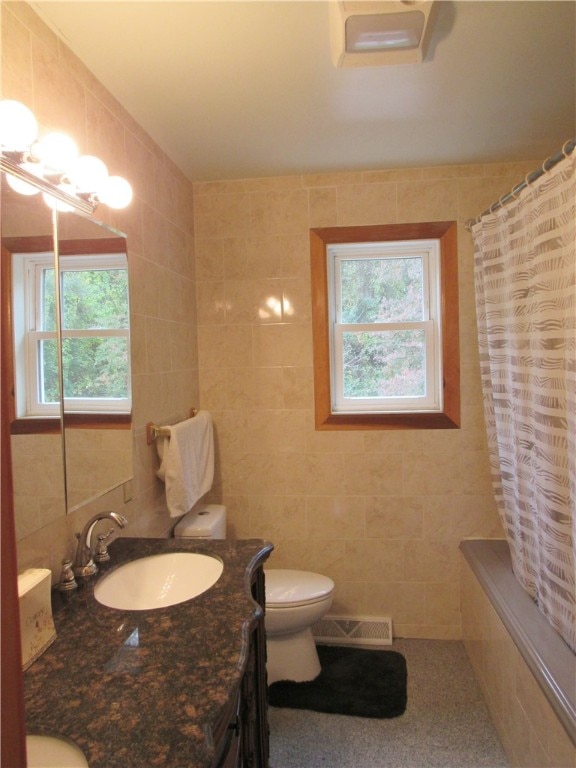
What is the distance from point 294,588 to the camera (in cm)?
204

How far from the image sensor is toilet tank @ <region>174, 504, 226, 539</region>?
1.99 m

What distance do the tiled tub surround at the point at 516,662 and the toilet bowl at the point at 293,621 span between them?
2.26 ft

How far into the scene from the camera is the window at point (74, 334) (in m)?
1.08

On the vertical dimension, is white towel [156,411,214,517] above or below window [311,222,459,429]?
below

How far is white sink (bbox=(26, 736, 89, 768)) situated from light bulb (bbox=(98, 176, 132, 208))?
4.29 feet

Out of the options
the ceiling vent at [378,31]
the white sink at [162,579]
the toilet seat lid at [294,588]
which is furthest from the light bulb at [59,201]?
the toilet seat lid at [294,588]

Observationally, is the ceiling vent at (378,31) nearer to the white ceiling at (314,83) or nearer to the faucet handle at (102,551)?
the white ceiling at (314,83)

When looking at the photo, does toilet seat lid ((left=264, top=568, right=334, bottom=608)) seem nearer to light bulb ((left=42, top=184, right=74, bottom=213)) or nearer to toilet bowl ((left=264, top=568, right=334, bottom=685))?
toilet bowl ((left=264, top=568, right=334, bottom=685))

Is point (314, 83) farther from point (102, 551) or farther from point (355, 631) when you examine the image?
point (355, 631)

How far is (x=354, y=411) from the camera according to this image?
244cm

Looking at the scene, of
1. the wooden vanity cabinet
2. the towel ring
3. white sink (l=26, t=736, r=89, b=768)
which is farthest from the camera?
the towel ring

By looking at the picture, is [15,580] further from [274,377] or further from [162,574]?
[274,377]

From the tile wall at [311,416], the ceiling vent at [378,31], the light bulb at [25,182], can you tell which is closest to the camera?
the light bulb at [25,182]

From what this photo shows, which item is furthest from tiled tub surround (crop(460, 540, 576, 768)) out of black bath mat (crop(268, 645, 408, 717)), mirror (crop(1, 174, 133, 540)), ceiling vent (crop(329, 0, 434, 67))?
ceiling vent (crop(329, 0, 434, 67))
